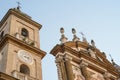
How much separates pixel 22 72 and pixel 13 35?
3.11 meters

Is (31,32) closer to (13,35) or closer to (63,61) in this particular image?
(13,35)

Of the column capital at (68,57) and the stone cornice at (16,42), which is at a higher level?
the stone cornice at (16,42)

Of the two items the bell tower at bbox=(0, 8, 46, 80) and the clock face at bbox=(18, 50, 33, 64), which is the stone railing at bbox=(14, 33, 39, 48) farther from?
the clock face at bbox=(18, 50, 33, 64)

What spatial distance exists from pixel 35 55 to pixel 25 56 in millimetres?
1079

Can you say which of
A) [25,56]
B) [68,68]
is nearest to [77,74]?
[68,68]

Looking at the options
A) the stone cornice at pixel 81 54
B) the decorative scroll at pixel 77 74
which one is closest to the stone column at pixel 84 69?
the decorative scroll at pixel 77 74

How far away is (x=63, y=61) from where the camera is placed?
73.8ft

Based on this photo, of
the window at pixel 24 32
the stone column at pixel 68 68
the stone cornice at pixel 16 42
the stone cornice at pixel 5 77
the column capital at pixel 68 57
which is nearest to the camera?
the stone cornice at pixel 5 77

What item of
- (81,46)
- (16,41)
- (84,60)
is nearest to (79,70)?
(84,60)

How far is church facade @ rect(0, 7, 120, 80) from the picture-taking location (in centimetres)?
2129

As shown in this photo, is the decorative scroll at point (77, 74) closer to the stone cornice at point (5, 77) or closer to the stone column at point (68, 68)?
the stone column at point (68, 68)

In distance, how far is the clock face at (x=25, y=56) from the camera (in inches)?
864

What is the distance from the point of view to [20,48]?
885 inches

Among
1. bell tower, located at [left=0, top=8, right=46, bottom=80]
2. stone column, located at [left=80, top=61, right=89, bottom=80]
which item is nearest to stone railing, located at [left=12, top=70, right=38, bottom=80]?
bell tower, located at [left=0, top=8, right=46, bottom=80]
